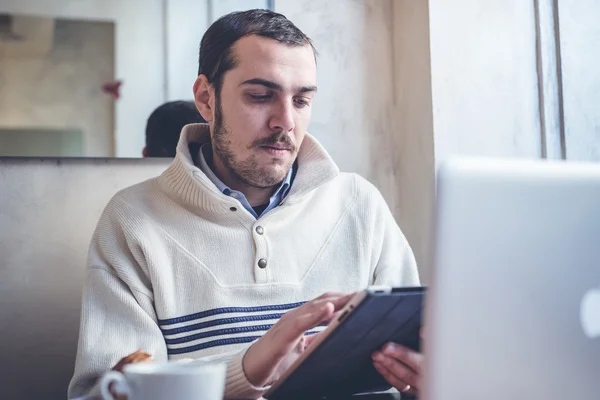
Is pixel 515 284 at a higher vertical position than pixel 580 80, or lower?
lower

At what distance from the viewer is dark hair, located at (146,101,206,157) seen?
170 centimetres

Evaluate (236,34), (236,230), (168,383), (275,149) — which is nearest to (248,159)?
(275,149)

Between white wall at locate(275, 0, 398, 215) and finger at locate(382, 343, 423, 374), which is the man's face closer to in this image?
white wall at locate(275, 0, 398, 215)

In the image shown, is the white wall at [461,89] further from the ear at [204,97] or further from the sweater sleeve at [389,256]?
the ear at [204,97]

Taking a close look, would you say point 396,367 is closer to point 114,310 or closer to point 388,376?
point 388,376

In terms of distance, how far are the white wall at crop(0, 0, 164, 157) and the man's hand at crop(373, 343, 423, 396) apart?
1.03m

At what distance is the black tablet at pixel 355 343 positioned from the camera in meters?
0.74

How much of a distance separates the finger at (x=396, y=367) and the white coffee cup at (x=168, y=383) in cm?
30

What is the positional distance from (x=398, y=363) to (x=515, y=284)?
37 cm

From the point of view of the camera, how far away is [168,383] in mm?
609

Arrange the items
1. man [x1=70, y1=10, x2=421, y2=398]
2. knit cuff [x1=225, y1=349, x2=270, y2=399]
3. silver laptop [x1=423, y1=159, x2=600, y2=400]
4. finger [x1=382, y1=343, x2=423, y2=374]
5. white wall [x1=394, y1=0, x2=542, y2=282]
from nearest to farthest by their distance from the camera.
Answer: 1. silver laptop [x1=423, y1=159, x2=600, y2=400]
2. finger [x1=382, y1=343, x2=423, y2=374]
3. knit cuff [x1=225, y1=349, x2=270, y2=399]
4. man [x1=70, y1=10, x2=421, y2=398]
5. white wall [x1=394, y1=0, x2=542, y2=282]

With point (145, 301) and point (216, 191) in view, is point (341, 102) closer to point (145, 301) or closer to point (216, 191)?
point (216, 191)

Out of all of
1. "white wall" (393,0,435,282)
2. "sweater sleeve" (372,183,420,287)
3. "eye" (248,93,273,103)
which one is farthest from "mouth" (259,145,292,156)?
"white wall" (393,0,435,282)

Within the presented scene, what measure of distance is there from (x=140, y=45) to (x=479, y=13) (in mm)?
962
